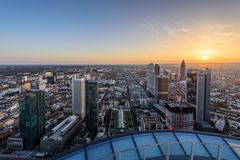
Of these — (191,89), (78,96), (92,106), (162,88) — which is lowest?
(92,106)

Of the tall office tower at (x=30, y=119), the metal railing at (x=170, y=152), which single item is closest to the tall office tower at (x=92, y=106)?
the tall office tower at (x=30, y=119)

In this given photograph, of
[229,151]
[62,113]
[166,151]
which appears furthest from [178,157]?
[62,113]

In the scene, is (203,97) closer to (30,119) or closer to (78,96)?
(78,96)

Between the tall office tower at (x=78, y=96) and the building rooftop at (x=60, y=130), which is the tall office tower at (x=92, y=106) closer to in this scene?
the building rooftop at (x=60, y=130)

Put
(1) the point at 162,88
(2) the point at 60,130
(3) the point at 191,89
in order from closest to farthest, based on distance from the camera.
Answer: (2) the point at 60,130, (3) the point at 191,89, (1) the point at 162,88

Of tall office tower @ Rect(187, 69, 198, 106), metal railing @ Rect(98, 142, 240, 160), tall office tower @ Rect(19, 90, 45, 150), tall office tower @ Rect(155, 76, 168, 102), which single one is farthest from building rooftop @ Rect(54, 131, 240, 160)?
tall office tower @ Rect(155, 76, 168, 102)

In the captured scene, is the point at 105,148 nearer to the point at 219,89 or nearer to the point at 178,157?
the point at 178,157

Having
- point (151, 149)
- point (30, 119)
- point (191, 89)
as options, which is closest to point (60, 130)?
point (30, 119)

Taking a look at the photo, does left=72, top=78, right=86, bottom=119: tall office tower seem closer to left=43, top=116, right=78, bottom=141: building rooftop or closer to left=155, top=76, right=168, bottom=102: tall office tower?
left=43, top=116, right=78, bottom=141: building rooftop
